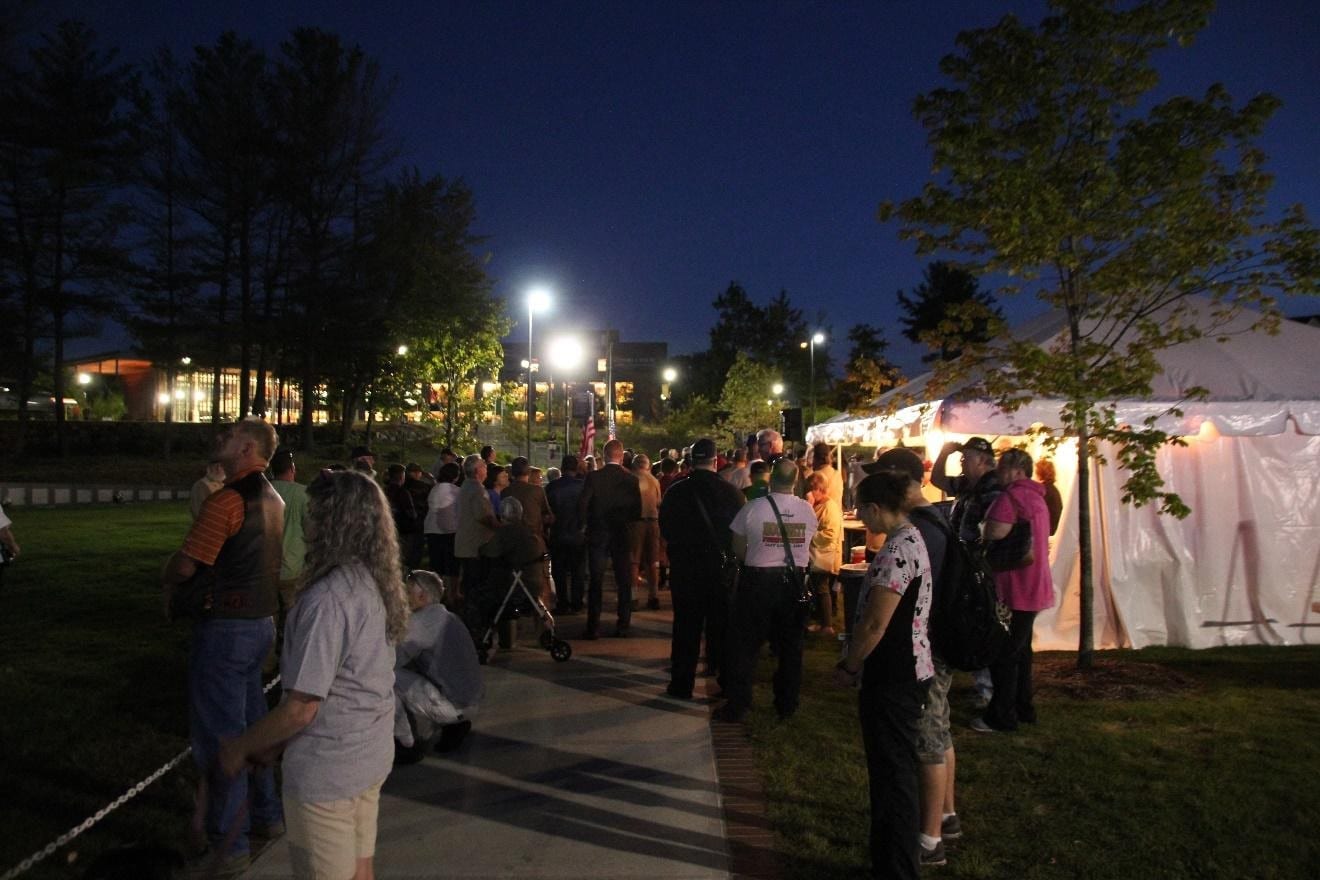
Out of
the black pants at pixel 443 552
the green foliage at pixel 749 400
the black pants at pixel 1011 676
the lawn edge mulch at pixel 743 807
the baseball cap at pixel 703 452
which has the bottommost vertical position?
the lawn edge mulch at pixel 743 807

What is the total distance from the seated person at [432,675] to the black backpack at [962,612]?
2.98m

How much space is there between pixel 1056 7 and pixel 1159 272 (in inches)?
94.5

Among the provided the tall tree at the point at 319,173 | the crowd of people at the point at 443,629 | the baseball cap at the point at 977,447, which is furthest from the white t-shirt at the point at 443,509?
the tall tree at the point at 319,173

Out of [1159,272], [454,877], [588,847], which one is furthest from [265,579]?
[1159,272]

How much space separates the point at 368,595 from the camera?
10.0 feet

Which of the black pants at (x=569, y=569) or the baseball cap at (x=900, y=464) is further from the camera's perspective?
the black pants at (x=569, y=569)

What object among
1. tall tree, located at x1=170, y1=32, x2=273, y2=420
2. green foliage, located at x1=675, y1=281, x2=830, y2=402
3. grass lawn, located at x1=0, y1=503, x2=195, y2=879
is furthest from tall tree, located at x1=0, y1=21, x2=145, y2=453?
green foliage, located at x1=675, y1=281, x2=830, y2=402

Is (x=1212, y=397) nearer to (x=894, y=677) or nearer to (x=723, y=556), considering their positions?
(x=723, y=556)

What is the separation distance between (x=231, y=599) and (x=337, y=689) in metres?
1.66

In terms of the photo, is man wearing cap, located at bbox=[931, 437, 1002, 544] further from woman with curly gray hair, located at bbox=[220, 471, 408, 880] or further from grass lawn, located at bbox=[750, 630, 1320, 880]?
woman with curly gray hair, located at bbox=[220, 471, 408, 880]

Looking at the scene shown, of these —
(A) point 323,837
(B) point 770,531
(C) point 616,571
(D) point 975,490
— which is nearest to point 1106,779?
(D) point 975,490

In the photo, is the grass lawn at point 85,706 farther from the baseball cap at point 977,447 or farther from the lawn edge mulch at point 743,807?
the baseball cap at point 977,447

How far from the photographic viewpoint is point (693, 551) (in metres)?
7.94

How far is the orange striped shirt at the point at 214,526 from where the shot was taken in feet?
13.7
